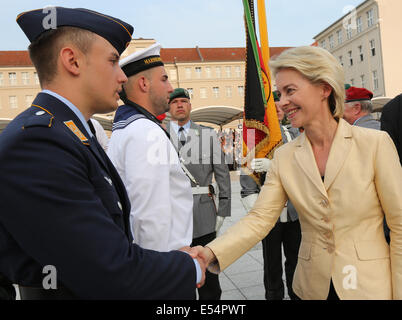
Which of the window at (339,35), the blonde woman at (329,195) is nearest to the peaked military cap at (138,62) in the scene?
the blonde woman at (329,195)

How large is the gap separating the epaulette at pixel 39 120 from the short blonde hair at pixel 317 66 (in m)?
1.33

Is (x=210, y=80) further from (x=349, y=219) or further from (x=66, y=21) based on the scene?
(x=66, y=21)

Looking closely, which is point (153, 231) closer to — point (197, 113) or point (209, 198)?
point (209, 198)

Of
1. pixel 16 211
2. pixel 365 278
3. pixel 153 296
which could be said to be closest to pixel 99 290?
pixel 153 296

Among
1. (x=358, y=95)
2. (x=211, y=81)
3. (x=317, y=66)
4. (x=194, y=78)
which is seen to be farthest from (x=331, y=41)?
(x=317, y=66)

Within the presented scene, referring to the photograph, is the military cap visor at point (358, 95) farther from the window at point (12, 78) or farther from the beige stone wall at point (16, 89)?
the window at point (12, 78)

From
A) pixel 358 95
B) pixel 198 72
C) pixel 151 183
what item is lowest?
pixel 151 183

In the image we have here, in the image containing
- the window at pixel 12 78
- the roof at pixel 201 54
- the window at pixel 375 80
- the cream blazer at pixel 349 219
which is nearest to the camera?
the cream blazer at pixel 349 219

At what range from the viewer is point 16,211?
3.14ft

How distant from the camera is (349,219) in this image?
68.8 inches

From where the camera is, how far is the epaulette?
101cm

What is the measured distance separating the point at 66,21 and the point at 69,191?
0.68 m

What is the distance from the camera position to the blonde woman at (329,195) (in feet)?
5.60

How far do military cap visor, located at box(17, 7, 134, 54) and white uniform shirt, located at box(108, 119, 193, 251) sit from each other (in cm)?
70
